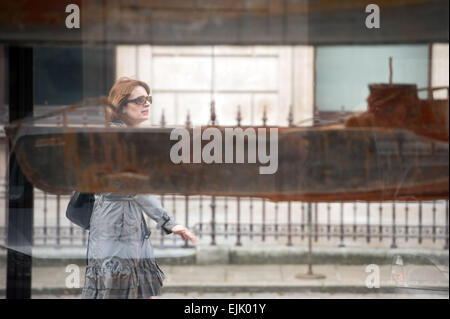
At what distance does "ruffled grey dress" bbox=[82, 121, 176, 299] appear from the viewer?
3.13 metres

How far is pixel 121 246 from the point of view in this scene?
3.12m

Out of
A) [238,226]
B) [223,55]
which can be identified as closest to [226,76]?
[223,55]

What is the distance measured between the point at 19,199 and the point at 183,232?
850 millimetres

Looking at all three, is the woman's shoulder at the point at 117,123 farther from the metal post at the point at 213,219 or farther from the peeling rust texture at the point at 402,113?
the peeling rust texture at the point at 402,113

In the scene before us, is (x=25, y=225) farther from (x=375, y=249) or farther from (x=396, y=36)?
(x=396, y=36)

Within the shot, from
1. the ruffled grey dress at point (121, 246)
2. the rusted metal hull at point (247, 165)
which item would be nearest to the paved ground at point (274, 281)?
the ruffled grey dress at point (121, 246)

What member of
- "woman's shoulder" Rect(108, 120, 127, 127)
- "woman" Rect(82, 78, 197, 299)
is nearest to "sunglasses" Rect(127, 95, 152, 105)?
"woman" Rect(82, 78, 197, 299)

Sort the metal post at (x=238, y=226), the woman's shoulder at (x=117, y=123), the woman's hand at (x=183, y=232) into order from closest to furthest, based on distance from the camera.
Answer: the woman's shoulder at (x=117, y=123) → the woman's hand at (x=183, y=232) → the metal post at (x=238, y=226)

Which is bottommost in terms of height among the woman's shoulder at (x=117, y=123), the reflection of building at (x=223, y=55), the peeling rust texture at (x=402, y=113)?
the woman's shoulder at (x=117, y=123)

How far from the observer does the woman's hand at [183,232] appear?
322 centimetres

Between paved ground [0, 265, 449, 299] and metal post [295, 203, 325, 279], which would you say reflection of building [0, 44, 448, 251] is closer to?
paved ground [0, 265, 449, 299]

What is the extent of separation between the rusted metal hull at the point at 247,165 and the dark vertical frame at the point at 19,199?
0.13m

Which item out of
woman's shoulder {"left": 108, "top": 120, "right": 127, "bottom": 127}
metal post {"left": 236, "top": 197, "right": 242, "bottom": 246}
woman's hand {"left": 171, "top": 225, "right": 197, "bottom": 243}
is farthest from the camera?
metal post {"left": 236, "top": 197, "right": 242, "bottom": 246}

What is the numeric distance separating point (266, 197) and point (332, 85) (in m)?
0.63
